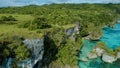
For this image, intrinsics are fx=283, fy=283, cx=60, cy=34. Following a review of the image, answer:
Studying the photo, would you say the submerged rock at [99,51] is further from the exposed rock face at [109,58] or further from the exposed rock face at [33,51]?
the exposed rock face at [33,51]

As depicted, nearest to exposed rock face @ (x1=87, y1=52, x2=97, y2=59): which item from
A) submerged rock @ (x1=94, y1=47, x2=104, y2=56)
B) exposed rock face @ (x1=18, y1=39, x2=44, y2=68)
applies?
submerged rock @ (x1=94, y1=47, x2=104, y2=56)

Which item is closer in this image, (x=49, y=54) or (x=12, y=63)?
(x=12, y=63)

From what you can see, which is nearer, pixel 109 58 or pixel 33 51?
pixel 33 51

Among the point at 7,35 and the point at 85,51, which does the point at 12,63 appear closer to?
the point at 7,35

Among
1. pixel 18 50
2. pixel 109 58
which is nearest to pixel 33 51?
pixel 18 50

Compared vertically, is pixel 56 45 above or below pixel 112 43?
above

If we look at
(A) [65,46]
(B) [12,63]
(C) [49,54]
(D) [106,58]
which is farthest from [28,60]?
(D) [106,58]

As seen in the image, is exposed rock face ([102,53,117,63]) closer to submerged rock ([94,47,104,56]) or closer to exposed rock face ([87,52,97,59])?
submerged rock ([94,47,104,56])

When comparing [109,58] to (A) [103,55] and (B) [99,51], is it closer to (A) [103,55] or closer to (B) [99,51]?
(A) [103,55]

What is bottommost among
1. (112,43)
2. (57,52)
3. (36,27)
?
(112,43)
